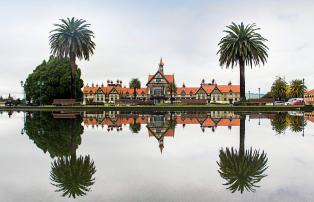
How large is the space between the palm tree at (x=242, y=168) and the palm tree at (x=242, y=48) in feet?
156

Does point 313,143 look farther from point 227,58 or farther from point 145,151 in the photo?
point 227,58

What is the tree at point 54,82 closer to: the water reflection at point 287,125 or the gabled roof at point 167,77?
the gabled roof at point 167,77

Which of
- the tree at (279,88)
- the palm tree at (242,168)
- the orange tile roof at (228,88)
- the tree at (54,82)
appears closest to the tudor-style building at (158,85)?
the orange tile roof at (228,88)

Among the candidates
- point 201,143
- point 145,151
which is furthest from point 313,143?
point 145,151

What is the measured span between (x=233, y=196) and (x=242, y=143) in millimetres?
7013

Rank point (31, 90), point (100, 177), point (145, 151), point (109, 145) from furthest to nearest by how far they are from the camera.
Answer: point (31, 90) < point (109, 145) < point (145, 151) < point (100, 177)

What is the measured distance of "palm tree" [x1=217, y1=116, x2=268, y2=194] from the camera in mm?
7545

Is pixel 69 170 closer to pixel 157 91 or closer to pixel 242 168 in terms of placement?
pixel 242 168

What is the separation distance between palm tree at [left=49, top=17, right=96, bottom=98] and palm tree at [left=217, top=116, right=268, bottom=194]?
170 ft

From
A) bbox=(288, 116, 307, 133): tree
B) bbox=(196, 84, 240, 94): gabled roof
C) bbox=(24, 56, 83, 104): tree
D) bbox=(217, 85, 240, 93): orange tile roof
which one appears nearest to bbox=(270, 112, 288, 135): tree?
bbox=(288, 116, 307, 133): tree

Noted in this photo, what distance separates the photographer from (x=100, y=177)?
317 inches

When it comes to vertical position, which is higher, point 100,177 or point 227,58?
point 227,58

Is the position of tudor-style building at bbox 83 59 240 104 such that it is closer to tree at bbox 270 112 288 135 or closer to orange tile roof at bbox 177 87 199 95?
orange tile roof at bbox 177 87 199 95

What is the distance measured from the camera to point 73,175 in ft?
27.1
